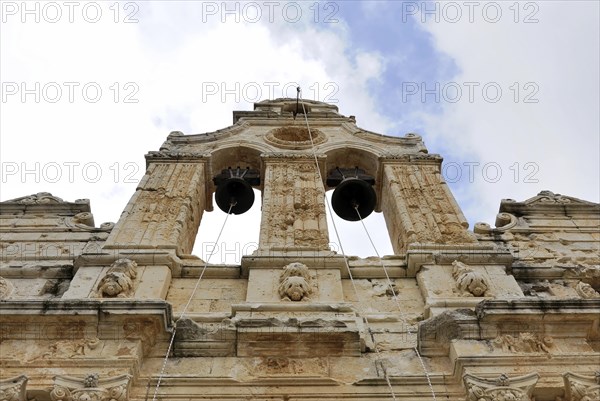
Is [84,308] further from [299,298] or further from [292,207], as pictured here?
[292,207]

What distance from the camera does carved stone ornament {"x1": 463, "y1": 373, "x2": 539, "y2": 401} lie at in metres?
6.34

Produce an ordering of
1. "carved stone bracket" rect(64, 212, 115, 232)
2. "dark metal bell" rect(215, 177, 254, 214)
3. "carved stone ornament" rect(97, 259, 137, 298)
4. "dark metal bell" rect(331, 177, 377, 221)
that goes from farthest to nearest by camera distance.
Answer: "dark metal bell" rect(215, 177, 254, 214)
"dark metal bell" rect(331, 177, 377, 221)
"carved stone bracket" rect(64, 212, 115, 232)
"carved stone ornament" rect(97, 259, 137, 298)

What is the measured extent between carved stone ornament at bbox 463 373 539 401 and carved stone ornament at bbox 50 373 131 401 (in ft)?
10.1

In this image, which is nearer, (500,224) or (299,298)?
(299,298)

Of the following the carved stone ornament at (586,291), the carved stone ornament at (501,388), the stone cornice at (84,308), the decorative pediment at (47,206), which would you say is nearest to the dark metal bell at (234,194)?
the decorative pediment at (47,206)

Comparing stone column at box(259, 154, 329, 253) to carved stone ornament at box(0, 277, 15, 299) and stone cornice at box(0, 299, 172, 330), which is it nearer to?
stone cornice at box(0, 299, 172, 330)

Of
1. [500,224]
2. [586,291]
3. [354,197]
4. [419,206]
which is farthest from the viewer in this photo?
[354,197]

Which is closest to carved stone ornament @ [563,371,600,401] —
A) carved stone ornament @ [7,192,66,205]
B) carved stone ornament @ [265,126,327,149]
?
carved stone ornament @ [265,126,327,149]

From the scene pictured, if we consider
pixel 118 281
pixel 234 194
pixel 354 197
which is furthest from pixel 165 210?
pixel 354 197

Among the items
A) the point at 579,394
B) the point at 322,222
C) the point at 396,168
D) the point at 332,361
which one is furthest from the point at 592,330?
the point at 396,168

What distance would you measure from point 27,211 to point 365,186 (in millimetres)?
5277

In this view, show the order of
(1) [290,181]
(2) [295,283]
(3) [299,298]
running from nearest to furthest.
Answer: (3) [299,298] → (2) [295,283] → (1) [290,181]

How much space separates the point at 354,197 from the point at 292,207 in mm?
1925

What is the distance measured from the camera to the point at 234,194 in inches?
481
